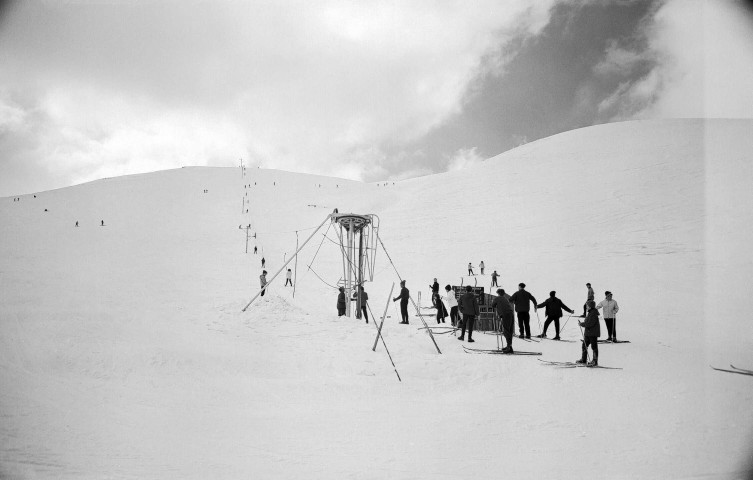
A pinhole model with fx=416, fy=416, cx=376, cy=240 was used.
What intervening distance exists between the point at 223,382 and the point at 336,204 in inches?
1643

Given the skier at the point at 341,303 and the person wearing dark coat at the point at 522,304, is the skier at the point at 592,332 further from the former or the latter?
the skier at the point at 341,303

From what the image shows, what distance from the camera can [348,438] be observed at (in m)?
5.30

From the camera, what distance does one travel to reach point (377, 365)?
9242 millimetres

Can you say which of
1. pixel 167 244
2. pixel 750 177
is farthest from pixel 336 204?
pixel 750 177

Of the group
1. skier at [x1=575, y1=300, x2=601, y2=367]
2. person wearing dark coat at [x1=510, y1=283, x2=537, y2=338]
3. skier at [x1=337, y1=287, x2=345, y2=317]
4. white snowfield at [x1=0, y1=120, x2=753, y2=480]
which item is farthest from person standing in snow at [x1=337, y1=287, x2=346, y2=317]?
skier at [x1=575, y1=300, x2=601, y2=367]

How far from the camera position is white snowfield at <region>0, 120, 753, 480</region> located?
4.62m

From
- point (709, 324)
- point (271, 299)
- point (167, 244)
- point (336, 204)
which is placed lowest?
point (709, 324)

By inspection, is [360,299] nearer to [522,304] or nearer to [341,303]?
[341,303]

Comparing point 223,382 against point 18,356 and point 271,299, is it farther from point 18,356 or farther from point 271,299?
point 271,299

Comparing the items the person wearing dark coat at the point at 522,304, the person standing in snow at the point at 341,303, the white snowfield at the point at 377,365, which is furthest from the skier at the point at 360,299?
the person wearing dark coat at the point at 522,304

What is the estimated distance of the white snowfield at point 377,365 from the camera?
182 inches

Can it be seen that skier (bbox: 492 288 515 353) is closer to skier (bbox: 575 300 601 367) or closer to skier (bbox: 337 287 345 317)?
skier (bbox: 575 300 601 367)

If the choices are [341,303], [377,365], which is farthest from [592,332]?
[341,303]

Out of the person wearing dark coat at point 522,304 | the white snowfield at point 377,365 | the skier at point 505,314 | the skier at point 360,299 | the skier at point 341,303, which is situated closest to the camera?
the white snowfield at point 377,365
